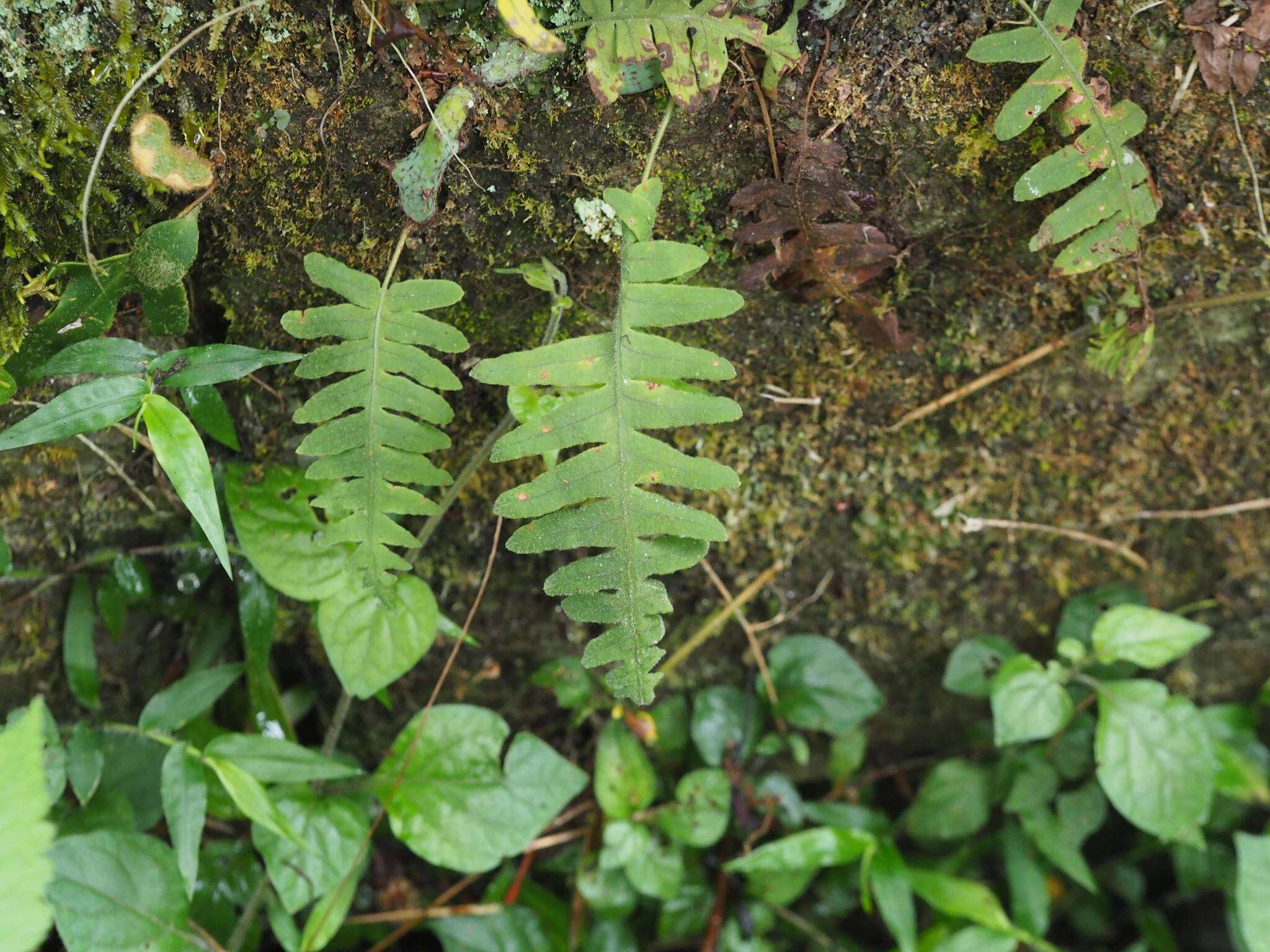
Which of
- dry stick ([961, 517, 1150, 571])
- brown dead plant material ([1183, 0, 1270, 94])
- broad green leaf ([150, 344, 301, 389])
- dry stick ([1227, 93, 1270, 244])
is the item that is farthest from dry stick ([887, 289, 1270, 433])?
broad green leaf ([150, 344, 301, 389])

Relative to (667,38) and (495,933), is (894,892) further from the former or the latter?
(667,38)

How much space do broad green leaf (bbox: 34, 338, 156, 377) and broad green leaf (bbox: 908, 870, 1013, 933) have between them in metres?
1.90

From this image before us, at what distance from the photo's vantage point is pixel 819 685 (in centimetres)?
210

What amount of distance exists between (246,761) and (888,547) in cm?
141

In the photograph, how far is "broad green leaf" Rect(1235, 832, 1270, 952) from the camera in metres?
1.79

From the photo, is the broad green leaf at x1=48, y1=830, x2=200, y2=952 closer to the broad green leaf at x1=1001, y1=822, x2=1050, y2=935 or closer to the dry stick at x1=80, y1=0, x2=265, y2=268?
the dry stick at x1=80, y1=0, x2=265, y2=268

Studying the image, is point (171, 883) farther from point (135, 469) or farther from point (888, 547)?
point (888, 547)

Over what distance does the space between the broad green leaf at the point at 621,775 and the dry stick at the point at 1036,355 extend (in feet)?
3.05

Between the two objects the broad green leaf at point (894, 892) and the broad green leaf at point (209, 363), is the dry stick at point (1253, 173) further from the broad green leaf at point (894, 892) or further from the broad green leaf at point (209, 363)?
the broad green leaf at point (209, 363)

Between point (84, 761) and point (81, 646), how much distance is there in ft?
0.84

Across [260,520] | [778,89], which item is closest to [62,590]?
[260,520]

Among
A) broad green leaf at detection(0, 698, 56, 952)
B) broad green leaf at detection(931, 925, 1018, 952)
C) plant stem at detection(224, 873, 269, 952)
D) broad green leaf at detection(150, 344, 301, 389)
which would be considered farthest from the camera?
broad green leaf at detection(931, 925, 1018, 952)

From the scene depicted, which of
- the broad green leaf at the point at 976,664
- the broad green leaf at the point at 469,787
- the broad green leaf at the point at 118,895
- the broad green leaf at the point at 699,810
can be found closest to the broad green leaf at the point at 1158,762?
the broad green leaf at the point at 976,664

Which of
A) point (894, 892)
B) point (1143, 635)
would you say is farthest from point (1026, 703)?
point (894, 892)
